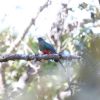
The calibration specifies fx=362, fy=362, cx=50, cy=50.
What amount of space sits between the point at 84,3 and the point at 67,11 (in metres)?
0.38

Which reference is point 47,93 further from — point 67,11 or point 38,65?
point 67,11

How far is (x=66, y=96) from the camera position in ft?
19.1

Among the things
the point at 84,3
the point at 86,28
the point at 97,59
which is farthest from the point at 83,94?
the point at 84,3

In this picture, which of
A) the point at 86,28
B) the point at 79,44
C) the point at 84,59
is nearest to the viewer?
the point at 84,59

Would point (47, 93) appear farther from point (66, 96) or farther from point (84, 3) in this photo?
point (84, 3)

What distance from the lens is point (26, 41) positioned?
21.8 ft

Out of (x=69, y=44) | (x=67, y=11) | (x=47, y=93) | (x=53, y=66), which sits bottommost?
(x=47, y=93)

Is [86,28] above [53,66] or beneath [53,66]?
above

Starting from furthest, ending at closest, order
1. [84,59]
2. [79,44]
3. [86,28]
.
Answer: [86,28] → [79,44] → [84,59]

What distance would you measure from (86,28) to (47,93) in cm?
135

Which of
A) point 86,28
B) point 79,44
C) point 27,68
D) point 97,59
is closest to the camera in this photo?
point 97,59

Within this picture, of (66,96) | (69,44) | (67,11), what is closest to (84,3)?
(67,11)

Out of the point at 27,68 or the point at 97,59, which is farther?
the point at 27,68

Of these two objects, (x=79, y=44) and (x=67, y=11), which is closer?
(x=79, y=44)
